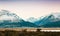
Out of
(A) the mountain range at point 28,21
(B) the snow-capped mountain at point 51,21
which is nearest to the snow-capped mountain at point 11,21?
(A) the mountain range at point 28,21

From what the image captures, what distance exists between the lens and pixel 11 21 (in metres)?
1.62

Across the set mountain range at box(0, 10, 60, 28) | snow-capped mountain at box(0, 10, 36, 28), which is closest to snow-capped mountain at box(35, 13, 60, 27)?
mountain range at box(0, 10, 60, 28)

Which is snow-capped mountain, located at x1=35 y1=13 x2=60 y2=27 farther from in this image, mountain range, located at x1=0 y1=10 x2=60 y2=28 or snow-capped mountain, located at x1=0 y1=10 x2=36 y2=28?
snow-capped mountain, located at x1=0 y1=10 x2=36 y2=28

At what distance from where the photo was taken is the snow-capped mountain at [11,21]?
160 cm

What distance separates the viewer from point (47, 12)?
162 centimetres

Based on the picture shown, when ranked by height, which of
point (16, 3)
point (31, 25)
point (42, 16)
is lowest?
point (31, 25)

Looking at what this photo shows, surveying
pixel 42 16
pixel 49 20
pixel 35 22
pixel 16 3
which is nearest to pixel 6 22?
pixel 16 3

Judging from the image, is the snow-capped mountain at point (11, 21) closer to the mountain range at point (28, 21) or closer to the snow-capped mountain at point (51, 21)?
the mountain range at point (28, 21)

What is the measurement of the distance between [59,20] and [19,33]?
0.98 meters

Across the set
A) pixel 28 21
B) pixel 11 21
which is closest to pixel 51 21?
pixel 28 21

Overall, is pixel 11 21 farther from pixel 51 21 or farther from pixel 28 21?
pixel 51 21

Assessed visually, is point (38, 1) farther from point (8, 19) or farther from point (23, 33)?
point (23, 33)

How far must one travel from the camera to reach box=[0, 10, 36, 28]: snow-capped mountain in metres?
1.60

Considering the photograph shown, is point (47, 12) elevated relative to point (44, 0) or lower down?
lower down
